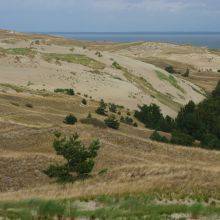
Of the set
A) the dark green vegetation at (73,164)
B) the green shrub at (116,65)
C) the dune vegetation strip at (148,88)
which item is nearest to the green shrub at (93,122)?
the dark green vegetation at (73,164)

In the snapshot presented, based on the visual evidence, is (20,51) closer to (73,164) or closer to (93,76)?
(93,76)

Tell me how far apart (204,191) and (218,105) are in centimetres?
3712

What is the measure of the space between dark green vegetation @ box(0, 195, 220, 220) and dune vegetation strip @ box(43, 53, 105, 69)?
60185 mm

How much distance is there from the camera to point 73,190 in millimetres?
16359

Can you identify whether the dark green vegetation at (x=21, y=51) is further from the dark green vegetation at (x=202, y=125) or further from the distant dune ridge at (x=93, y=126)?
the dark green vegetation at (x=202, y=125)

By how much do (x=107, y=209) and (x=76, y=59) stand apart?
222 ft

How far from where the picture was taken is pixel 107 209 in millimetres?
12688

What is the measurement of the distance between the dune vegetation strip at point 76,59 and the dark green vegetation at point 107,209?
2369 inches

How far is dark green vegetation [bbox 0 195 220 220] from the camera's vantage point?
39.1 ft

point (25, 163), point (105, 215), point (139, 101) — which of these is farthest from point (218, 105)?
point (105, 215)

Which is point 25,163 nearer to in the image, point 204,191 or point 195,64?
point 204,191

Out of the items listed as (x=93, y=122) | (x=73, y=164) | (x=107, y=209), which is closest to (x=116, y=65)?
(x=93, y=122)

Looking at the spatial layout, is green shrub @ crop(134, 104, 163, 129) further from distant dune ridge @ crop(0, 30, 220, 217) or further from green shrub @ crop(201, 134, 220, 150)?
green shrub @ crop(201, 134, 220, 150)

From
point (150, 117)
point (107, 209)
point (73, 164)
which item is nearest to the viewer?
point (107, 209)
